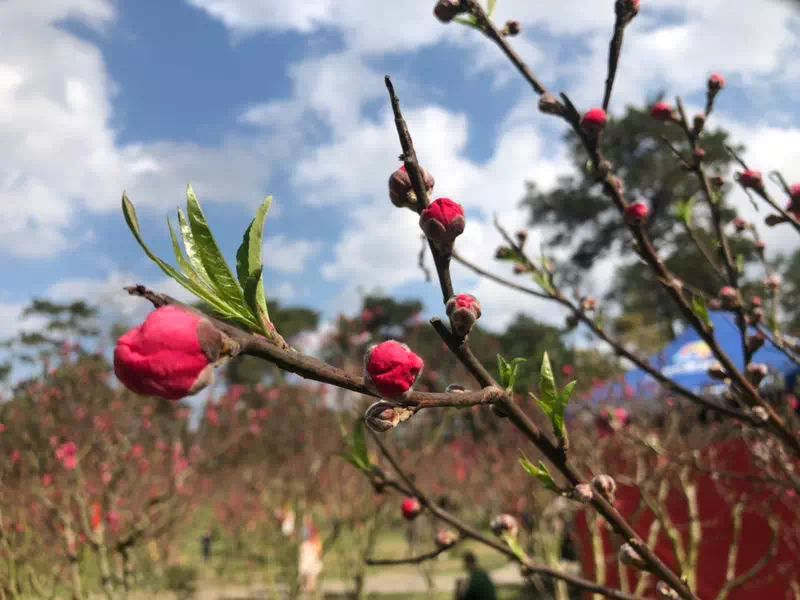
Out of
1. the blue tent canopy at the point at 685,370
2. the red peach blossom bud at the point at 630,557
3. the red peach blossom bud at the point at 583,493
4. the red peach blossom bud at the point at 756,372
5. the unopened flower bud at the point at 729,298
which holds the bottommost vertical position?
the red peach blossom bud at the point at 630,557

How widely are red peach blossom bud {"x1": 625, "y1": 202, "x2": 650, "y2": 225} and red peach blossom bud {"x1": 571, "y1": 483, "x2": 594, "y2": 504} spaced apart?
1.06 m

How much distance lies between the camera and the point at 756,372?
1944 millimetres

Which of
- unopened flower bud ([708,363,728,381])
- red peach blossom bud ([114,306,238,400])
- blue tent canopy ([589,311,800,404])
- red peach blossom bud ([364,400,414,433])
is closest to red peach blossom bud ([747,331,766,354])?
unopened flower bud ([708,363,728,381])

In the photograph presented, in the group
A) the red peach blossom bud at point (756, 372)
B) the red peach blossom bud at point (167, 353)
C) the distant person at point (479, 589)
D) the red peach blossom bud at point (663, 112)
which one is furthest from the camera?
the distant person at point (479, 589)

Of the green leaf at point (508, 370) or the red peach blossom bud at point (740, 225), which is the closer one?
the green leaf at point (508, 370)

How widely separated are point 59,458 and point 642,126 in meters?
29.3

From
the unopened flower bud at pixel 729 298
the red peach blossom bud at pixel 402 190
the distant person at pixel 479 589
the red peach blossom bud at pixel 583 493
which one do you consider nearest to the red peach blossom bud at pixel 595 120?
the unopened flower bud at pixel 729 298

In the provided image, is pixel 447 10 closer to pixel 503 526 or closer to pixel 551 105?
pixel 551 105

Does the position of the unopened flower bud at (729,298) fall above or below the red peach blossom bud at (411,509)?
above

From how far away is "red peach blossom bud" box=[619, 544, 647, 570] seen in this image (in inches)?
47.9

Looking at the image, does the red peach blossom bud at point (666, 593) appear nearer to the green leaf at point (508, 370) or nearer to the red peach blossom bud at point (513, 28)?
the green leaf at point (508, 370)

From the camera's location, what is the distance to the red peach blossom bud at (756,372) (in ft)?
6.30

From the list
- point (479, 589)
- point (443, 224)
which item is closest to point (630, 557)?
point (443, 224)

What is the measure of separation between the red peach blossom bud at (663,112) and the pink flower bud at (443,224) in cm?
186
